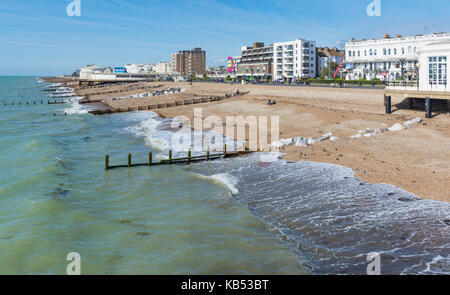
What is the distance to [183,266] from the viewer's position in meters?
12.7

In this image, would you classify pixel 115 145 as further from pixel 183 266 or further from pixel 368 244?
pixel 368 244

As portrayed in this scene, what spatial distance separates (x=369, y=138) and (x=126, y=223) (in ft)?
61.0

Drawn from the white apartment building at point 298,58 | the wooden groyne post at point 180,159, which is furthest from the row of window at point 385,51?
the wooden groyne post at point 180,159

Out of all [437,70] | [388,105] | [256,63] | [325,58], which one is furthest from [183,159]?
[256,63]

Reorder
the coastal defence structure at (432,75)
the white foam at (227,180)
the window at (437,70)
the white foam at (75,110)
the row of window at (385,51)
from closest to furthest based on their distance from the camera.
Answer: the white foam at (227,180) → the coastal defence structure at (432,75) → the window at (437,70) → the white foam at (75,110) → the row of window at (385,51)

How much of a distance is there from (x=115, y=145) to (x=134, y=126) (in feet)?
39.6

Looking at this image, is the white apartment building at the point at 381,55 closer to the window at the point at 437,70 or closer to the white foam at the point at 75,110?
the window at the point at 437,70

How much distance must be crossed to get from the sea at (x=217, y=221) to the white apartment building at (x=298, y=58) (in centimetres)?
10417

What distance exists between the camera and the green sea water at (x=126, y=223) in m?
13.0

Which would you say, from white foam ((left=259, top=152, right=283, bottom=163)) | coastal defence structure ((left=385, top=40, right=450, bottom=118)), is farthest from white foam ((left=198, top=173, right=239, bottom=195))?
coastal defence structure ((left=385, top=40, right=450, bottom=118))

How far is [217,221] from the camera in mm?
16234

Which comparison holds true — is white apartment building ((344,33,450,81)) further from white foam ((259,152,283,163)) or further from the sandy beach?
white foam ((259,152,283,163))
